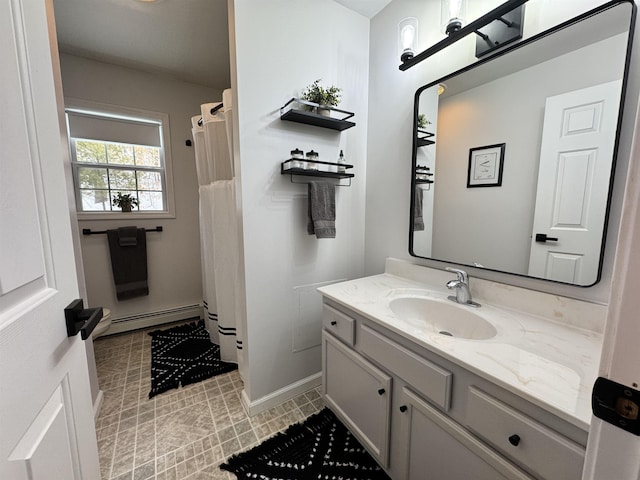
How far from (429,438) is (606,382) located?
0.81 metres

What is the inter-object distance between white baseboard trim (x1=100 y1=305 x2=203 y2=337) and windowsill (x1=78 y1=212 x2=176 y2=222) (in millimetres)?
1001

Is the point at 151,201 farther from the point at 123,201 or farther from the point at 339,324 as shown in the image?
the point at 339,324

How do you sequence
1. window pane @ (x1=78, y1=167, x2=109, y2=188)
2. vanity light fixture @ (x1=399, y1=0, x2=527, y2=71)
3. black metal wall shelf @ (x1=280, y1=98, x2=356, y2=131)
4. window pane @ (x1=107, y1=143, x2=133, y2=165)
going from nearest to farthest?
vanity light fixture @ (x1=399, y1=0, x2=527, y2=71), black metal wall shelf @ (x1=280, y1=98, x2=356, y2=131), window pane @ (x1=78, y1=167, x2=109, y2=188), window pane @ (x1=107, y1=143, x2=133, y2=165)

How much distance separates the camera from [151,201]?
274 centimetres

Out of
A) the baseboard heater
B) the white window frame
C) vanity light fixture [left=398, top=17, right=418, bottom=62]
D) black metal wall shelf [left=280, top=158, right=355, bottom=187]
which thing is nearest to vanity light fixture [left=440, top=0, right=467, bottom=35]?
vanity light fixture [left=398, top=17, right=418, bottom=62]

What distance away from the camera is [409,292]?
4.66 ft

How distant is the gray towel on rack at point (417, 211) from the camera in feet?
5.09

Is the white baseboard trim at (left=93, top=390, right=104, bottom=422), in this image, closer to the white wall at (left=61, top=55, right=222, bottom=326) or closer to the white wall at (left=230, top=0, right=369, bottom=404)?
the white wall at (left=230, top=0, right=369, bottom=404)

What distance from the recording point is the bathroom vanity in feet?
2.20

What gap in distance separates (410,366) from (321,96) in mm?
1516

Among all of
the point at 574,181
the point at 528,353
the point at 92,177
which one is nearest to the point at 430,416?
the point at 528,353

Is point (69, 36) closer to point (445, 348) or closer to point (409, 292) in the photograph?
point (409, 292)

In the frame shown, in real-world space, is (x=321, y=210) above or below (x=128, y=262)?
above

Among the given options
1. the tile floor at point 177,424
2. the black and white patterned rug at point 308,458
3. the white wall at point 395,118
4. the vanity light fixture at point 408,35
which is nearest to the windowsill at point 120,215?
the tile floor at point 177,424
